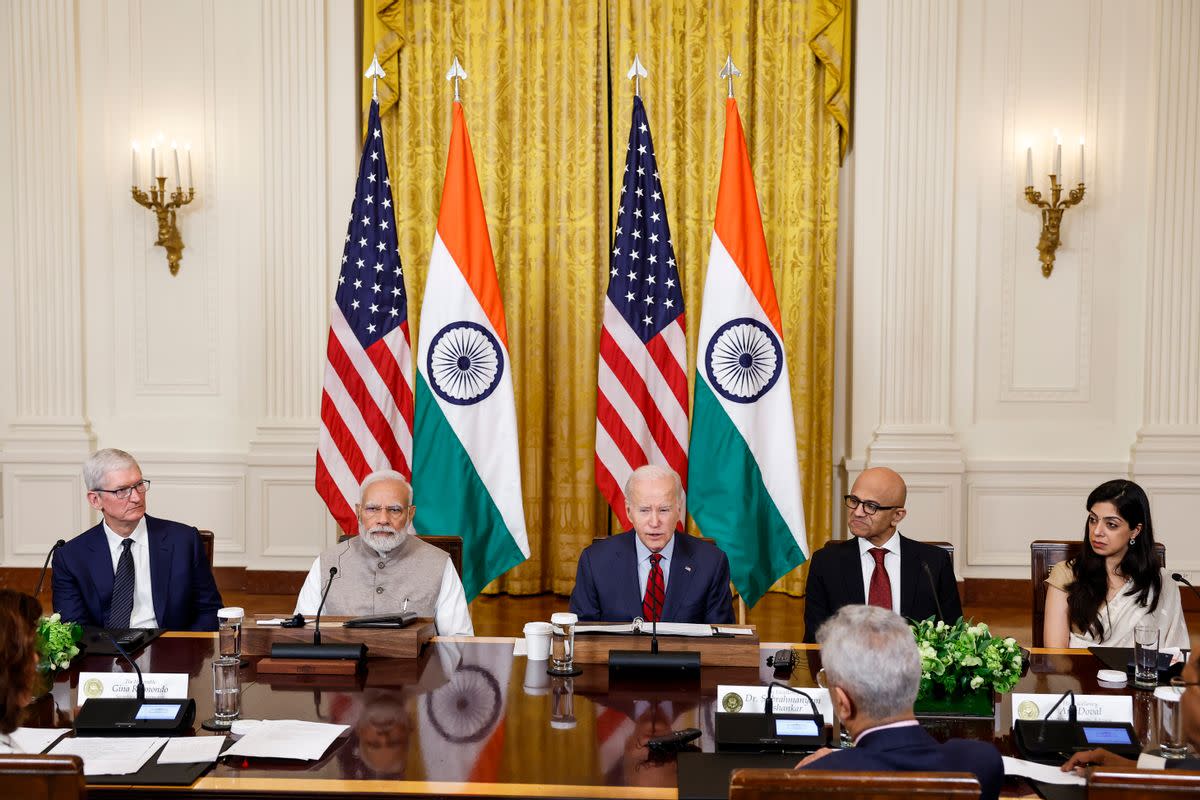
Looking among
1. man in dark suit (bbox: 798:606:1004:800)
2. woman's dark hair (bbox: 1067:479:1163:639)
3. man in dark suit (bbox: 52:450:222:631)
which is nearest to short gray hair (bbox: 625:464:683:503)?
woman's dark hair (bbox: 1067:479:1163:639)

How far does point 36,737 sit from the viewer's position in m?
2.72

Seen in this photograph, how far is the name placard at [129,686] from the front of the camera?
9.68ft

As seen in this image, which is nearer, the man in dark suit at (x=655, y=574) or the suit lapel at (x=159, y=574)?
the man in dark suit at (x=655, y=574)

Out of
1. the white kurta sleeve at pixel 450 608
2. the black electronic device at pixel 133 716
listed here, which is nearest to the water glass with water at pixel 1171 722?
the white kurta sleeve at pixel 450 608

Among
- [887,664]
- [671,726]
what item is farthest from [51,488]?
[887,664]

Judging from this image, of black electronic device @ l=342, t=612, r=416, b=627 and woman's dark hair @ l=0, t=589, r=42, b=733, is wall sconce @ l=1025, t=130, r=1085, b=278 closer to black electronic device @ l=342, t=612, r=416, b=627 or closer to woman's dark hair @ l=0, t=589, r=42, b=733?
black electronic device @ l=342, t=612, r=416, b=627

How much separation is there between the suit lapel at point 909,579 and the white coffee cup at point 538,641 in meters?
1.42

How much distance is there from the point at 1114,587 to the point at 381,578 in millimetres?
2502

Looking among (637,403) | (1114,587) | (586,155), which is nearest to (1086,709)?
(1114,587)

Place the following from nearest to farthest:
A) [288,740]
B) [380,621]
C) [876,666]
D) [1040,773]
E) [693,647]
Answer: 1. [876,666]
2. [1040,773]
3. [288,740]
4. [693,647]
5. [380,621]

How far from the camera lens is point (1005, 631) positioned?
6.41 meters

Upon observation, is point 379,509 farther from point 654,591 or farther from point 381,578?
point 654,591

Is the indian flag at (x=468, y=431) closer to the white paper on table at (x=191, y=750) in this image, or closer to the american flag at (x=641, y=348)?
the american flag at (x=641, y=348)

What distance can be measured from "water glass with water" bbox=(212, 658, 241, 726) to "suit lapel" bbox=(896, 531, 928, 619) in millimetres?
2325
